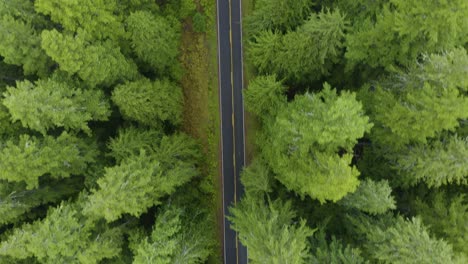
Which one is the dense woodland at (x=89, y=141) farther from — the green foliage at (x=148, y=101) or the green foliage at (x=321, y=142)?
the green foliage at (x=321, y=142)

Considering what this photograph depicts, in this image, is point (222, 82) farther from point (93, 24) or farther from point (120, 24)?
point (93, 24)

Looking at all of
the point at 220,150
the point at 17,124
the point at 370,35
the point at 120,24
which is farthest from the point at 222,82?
the point at 17,124

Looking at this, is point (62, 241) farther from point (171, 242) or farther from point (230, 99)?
point (230, 99)

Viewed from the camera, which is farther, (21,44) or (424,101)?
(21,44)

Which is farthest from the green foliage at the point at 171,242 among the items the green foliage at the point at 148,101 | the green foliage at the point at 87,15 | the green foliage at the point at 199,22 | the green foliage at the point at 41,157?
the green foliage at the point at 199,22

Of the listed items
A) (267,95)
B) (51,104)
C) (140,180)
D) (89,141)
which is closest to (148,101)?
(89,141)

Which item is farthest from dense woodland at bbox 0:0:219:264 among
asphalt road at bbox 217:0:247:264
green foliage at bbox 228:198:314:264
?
asphalt road at bbox 217:0:247:264

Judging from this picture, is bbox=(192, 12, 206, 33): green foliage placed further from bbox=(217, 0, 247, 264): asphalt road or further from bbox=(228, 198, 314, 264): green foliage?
bbox=(228, 198, 314, 264): green foliage
